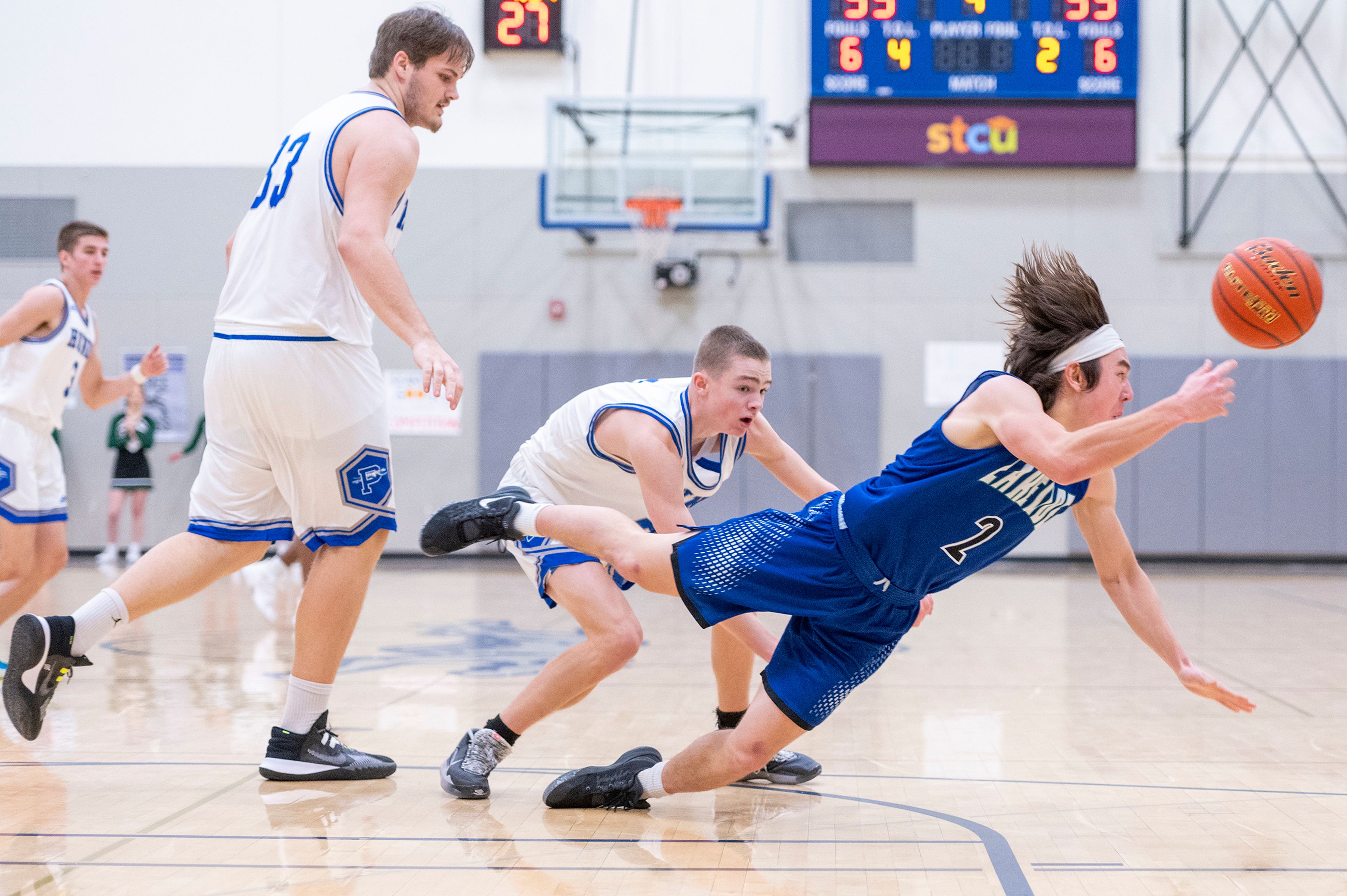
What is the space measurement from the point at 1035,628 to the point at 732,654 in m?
3.76

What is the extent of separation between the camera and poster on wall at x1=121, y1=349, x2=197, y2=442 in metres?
11.2

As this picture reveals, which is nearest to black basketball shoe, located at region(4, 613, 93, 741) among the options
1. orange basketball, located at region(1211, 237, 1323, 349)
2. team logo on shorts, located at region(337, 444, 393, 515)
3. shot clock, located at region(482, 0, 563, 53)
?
team logo on shorts, located at region(337, 444, 393, 515)

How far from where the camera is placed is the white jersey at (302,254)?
105 inches

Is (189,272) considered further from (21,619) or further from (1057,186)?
(21,619)

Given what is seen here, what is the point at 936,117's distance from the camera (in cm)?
1059

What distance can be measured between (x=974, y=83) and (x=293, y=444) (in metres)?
9.17

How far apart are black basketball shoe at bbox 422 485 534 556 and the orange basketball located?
184cm

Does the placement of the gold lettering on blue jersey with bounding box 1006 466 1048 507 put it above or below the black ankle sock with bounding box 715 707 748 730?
above

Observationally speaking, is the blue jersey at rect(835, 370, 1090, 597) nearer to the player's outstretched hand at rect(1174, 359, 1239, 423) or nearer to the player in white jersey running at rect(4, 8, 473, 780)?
the player's outstretched hand at rect(1174, 359, 1239, 423)

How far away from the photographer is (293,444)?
268cm

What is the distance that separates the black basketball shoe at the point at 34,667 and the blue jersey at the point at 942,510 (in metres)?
1.87

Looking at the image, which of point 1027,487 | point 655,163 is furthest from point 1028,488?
point 655,163

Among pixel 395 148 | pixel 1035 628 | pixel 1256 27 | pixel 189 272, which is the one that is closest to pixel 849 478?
pixel 1035 628

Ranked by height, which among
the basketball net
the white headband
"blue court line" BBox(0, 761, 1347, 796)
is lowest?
"blue court line" BBox(0, 761, 1347, 796)
